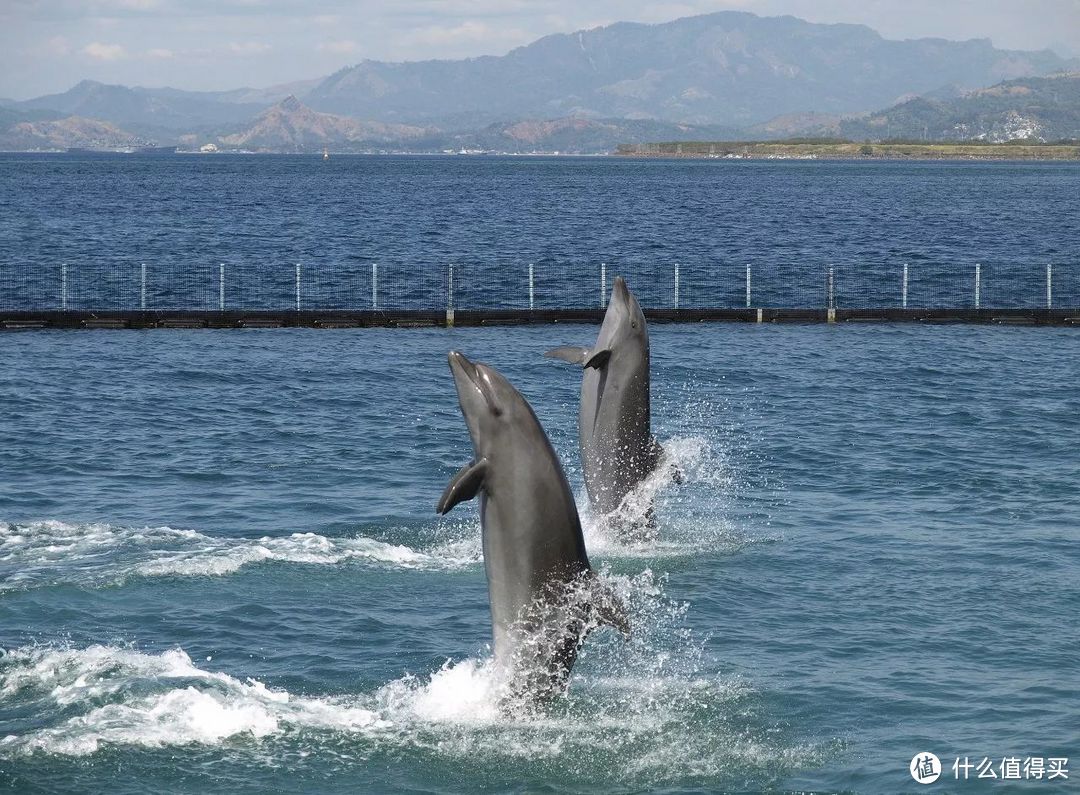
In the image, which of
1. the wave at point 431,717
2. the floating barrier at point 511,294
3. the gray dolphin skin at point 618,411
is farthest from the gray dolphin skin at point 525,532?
the floating barrier at point 511,294

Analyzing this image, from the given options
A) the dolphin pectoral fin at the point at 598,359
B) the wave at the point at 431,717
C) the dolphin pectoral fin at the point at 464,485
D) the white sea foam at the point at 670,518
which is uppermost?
the dolphin pectoral fin at the point at 598,359

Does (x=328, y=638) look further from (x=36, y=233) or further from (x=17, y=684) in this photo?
(x=36, y=233)

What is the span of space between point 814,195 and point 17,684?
170m

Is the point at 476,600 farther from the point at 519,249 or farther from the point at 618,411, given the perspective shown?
the point at 519,249

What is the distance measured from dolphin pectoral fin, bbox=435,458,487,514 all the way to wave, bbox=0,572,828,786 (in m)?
2.35

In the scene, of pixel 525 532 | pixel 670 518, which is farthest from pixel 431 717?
pixel 670 518

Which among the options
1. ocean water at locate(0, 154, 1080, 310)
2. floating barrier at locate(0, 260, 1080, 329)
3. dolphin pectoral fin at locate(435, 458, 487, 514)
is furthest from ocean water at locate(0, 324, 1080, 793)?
ocean water at locate(0, 154, 1080, 310)

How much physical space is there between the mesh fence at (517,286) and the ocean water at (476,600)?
93.9ft

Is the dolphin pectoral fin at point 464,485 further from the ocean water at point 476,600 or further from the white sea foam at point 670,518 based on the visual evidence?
the white sea foam at point 670,518

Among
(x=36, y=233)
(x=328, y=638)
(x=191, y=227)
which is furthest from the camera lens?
(x=191, y=227)

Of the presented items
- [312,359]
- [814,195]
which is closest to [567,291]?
[312,359]

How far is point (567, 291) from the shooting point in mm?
70375

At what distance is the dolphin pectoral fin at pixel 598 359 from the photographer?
19.6m

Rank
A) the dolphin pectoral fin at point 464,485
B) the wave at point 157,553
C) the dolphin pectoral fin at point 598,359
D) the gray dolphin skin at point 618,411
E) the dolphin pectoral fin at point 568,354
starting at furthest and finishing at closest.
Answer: the gray dolphin skin at point 618,411 → the wave at point 157,553 → the dolphin pectoral fin at point 598,359 → the dolphin pectoral fin at point 568,354 → the dolphin pectoral fin at point 464,485
